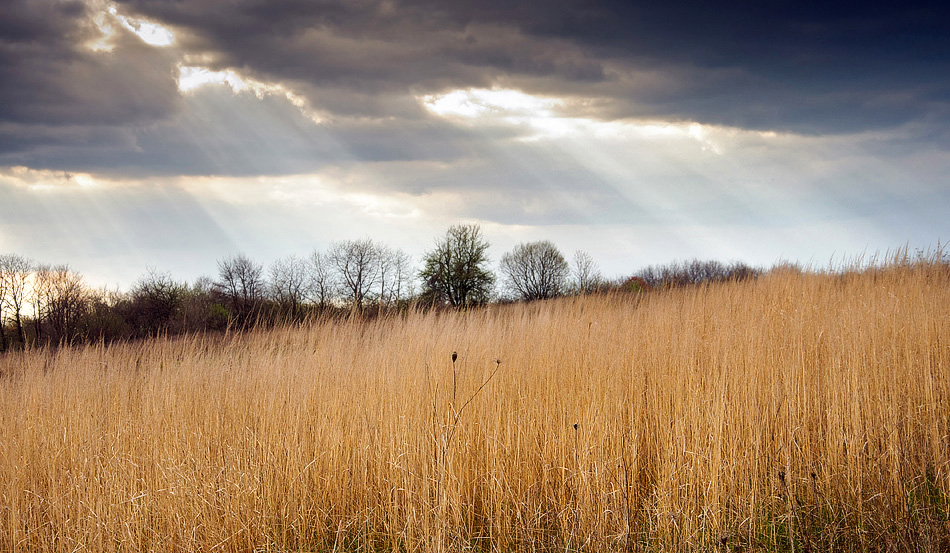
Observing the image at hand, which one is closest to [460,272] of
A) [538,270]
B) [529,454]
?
[538,270]

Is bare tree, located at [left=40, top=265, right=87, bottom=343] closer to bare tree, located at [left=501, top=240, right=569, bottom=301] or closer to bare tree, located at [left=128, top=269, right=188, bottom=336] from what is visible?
bare tree, located at [left=128, top=269, right=188, bottom=336]

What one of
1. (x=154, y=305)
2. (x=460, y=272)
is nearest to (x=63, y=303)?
(x=154, y=305)

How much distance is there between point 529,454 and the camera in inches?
182

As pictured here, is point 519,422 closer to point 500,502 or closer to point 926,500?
point 500,502

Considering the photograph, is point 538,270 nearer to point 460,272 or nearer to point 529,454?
point 460,272

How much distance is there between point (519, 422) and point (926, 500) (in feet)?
10.6

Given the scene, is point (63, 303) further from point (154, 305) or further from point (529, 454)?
point (529, 454)

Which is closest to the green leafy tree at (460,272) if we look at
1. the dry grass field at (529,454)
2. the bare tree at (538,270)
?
the bare tree at (538,270)

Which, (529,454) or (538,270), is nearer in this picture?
(529,454)

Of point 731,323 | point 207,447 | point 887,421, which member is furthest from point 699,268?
point 207,447

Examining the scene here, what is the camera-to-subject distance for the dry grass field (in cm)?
395

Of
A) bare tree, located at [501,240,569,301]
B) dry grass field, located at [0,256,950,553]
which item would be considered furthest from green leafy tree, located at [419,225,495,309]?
dry grass field, located at [0,256,950,553]

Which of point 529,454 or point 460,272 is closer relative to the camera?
point 529,454

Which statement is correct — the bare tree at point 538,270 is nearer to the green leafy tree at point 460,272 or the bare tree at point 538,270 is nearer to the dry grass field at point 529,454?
the green leafy tree at point 460,272
